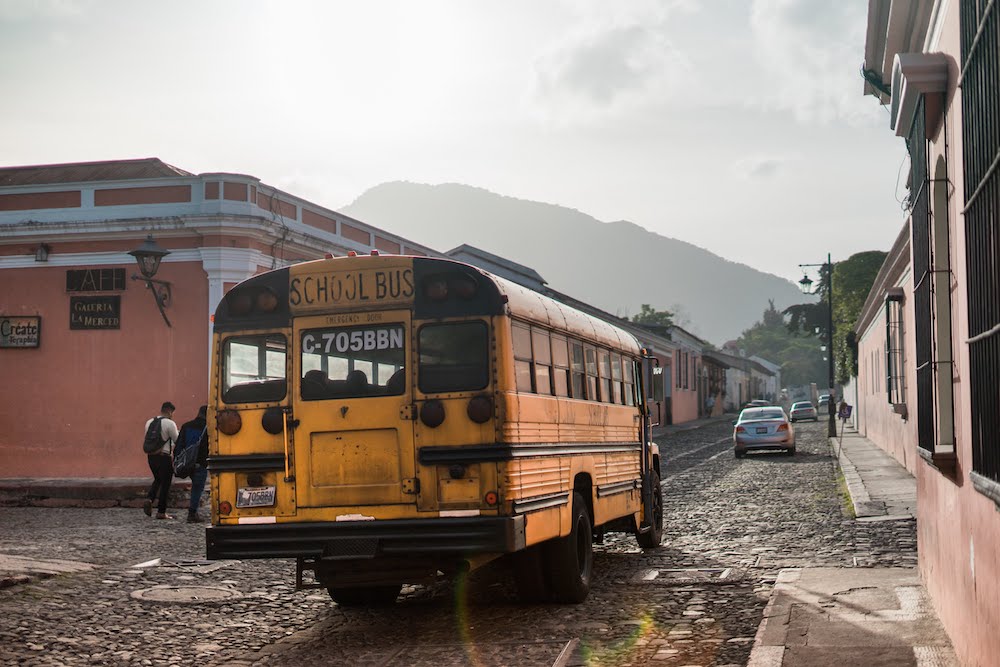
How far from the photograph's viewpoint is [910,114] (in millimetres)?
8570

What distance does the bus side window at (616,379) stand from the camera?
487 inches

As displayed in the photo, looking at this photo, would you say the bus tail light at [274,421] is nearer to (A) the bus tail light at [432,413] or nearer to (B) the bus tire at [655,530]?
(A) the bus tail light at [432,413]

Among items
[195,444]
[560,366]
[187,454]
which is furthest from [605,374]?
[195,444]

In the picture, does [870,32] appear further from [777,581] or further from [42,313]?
[42,313]

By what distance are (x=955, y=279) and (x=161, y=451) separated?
41.9ft

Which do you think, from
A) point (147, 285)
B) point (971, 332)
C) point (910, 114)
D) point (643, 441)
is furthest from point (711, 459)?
point (971, 332)

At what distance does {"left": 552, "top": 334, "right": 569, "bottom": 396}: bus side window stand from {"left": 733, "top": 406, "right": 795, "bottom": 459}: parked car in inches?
909

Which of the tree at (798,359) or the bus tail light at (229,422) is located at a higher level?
the tree at (798,359)

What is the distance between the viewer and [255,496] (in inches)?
348

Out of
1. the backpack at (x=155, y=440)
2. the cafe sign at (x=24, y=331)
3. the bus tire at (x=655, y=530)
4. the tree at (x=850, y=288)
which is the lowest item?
the bus tire at (x=655, y=530)

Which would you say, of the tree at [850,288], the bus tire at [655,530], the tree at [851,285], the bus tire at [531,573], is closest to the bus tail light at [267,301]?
the bus tire at [531,573]

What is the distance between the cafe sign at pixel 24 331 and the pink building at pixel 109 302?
0.03 meters

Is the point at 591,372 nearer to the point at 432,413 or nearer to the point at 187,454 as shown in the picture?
the point at 432,413

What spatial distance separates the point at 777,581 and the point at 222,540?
489 cm
